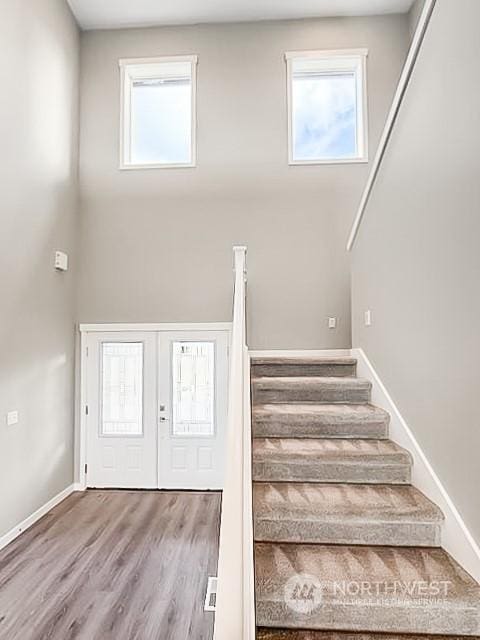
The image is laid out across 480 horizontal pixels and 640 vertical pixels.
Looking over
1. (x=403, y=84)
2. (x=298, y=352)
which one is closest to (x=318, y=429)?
(x=298, y=352)

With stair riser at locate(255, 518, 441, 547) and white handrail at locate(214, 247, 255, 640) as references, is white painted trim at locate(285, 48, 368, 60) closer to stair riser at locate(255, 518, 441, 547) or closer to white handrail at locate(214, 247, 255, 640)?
white handrail at locate(214, 247, 255, 640)

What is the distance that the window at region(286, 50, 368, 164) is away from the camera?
5.27 metres

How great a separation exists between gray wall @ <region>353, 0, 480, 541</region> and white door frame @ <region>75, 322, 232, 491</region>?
2474 millimetres

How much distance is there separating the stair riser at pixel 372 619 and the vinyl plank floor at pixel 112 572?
0.75m

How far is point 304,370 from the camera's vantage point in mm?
3723

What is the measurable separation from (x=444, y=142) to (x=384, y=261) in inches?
39.8

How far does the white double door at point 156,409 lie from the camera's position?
16.6 ft

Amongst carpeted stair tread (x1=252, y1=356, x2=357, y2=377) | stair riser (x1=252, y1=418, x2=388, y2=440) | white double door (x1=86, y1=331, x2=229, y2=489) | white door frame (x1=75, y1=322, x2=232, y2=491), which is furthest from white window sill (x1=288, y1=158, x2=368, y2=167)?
stair riser (x1=252, y1=418, x2=388, y2=440)

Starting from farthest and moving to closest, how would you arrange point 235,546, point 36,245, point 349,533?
point 36,245, point 349,533, point 235,546

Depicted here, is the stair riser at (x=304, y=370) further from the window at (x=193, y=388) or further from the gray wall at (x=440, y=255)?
the window at (x=193, y=388)

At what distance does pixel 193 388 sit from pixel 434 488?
10.6ft

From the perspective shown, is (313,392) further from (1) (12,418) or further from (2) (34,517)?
(2) (34,517)

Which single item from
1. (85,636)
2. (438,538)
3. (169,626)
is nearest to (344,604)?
(438,538)

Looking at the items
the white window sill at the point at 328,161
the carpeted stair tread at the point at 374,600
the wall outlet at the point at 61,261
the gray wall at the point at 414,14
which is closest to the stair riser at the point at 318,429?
the carpeted stair tread at the point at 374,600
